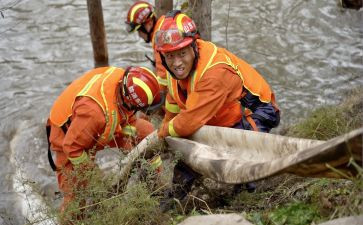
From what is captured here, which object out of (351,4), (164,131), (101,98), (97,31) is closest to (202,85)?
(164,131)

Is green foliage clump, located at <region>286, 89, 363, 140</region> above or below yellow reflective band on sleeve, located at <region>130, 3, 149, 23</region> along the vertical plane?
below

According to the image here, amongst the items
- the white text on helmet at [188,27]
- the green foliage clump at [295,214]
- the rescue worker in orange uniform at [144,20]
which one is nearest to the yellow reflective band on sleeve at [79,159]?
the white text on helmet at [188,27]

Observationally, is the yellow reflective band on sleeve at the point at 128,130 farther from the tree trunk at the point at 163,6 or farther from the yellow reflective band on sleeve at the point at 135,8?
the tree trunk at the point at 163,6

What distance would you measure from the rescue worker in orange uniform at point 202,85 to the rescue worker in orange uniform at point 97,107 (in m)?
0.30

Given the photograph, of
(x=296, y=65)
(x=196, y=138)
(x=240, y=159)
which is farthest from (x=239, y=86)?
(x=296, y=65)

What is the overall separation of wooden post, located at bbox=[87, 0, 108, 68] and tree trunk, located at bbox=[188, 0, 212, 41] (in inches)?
88.7

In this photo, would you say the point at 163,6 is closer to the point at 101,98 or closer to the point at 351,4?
the point at 101,98

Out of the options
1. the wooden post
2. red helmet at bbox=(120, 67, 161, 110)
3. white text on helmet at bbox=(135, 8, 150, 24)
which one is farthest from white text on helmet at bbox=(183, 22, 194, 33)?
the wooden post

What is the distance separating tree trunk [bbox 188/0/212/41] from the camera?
6.37 meters

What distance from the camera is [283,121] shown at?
804 cm

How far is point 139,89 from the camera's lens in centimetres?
459

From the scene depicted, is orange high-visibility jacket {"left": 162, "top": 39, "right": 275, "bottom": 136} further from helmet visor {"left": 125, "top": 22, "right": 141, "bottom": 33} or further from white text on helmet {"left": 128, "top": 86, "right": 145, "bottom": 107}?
helmet visor {"left": 125, "top": 22, "right": 141, "bottom": 33}

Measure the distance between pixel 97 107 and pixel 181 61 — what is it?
0.92 m

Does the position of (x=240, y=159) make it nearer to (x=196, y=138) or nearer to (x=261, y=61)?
(x=196, y=138)
